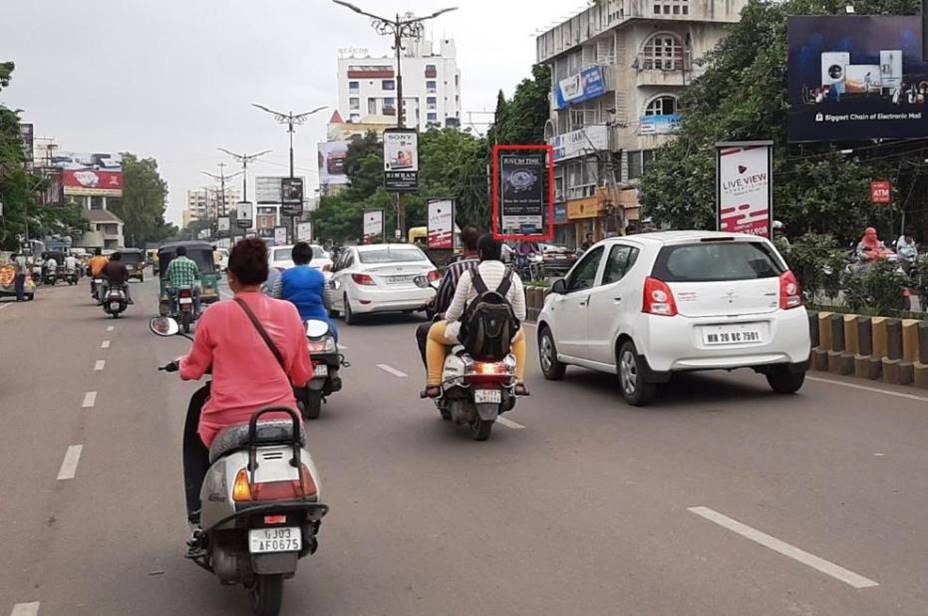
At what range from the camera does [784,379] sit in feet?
36.9

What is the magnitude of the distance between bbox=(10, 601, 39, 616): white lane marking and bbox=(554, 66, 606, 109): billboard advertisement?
2181 inches

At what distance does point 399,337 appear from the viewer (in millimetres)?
20031

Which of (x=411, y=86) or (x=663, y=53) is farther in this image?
(x=411, y=86)

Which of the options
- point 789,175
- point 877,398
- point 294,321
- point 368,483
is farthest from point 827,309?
point 789,175

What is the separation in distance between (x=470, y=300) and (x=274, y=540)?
483 centimetres

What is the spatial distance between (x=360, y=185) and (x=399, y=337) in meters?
65.7

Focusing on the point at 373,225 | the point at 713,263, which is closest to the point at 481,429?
the point at 713,263

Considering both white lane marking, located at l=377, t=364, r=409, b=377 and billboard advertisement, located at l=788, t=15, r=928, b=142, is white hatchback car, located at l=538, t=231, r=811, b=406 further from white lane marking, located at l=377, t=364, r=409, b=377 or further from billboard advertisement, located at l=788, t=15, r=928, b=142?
billboard advertisement, located at l=788, t=15, r=928, b=142

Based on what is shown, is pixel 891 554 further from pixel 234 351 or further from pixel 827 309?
pixel 827 309

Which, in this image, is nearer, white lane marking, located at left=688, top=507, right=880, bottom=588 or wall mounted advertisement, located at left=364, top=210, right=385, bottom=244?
white lane marking, located at left=688, top=507, right=880, bottom=588

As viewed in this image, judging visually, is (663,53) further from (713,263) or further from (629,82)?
(713,263)

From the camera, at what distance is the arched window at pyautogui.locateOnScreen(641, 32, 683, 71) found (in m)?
57.9

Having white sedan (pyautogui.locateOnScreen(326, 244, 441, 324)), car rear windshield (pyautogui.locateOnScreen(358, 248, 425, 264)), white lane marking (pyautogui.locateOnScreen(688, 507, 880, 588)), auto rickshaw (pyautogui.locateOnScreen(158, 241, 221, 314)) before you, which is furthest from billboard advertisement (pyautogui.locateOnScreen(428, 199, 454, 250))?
white lane marking (pyautogui.locateOnScreen(688, 507, 880, 588))

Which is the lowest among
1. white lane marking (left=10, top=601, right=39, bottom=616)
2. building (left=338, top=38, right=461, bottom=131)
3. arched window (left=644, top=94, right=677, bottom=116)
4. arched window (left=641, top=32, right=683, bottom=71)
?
white lane marking (left=10, top=601, right=39, bottom=616)
